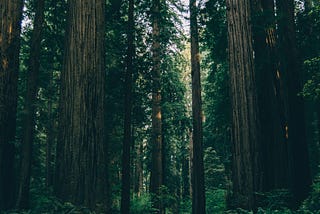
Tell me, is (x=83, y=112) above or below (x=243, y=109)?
below

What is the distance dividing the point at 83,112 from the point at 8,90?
343 cm

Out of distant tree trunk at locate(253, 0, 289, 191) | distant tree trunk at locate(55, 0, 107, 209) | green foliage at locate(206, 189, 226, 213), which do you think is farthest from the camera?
green foliage at locate(206, 189, 226, 213)

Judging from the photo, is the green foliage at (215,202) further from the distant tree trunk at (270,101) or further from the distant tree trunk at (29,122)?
the distant tree trunk at (29,122)

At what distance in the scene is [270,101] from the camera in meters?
10.5

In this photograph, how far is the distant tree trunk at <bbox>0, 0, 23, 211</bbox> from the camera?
7.53m

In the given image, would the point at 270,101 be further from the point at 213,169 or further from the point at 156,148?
the point at 213,169

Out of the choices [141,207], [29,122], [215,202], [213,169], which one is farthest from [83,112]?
[213,169]

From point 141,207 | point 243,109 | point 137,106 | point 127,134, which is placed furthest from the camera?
point 141,207

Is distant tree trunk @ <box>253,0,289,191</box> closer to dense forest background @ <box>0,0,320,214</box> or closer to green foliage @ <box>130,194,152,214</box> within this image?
dense forest background @ <box>0,0,320,214</box>

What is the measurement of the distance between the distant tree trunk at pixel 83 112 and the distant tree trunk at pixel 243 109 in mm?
2615

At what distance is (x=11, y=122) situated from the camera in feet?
25.7

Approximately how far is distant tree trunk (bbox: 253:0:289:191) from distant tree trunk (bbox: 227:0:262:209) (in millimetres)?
3008

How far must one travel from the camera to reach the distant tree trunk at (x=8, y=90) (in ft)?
24.7

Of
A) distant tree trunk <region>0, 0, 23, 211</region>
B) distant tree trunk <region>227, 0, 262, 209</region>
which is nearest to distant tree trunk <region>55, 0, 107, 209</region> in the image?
distant tree trunk <region>227, 0, 262, 209</region>
